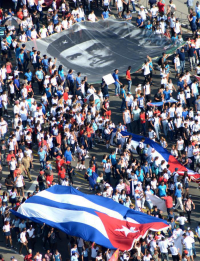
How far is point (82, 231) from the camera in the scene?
96.2ft

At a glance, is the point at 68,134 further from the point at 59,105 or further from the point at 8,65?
the point at 8,65

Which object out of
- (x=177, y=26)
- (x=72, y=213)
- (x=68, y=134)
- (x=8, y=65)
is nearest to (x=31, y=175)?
(x=68, y=134)

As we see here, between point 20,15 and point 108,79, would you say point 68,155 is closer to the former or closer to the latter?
point 108,79

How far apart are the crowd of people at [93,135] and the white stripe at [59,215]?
443 mm

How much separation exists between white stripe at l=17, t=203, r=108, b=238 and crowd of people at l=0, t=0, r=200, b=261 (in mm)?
443

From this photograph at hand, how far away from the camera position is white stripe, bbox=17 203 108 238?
29781mm

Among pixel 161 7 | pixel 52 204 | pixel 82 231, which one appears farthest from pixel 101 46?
pixel 82 231

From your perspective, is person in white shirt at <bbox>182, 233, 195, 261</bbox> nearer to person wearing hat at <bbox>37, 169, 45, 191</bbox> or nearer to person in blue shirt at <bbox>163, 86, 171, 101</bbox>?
person wearing hat at <bbox>37, 169, 45, 191</bbox>

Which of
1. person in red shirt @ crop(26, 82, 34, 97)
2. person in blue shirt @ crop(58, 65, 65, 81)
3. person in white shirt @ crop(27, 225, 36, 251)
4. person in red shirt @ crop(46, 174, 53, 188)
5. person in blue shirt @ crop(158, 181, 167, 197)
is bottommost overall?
person in white shirt @ crop(27, 225, 36, 251)

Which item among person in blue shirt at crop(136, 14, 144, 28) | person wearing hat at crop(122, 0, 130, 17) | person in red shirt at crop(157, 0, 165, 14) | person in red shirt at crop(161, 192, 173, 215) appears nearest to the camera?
person in red shirt at crop(161, 192, 173, 215)

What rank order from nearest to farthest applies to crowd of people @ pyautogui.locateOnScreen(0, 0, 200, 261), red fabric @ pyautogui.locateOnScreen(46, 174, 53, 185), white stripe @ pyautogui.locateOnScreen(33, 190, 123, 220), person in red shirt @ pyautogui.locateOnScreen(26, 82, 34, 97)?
crowd of people @ pyautogui.locateOnScreen(0, 0, 200, 261), white stripe @ pyautogui.locateOnScreen(33, 190, 123, 220), red fabric @ pyautogui.locateOnScreen(46, 174, 53, 185), person in red shirt @ pyautogui.locateOnScreen(26, 82, 34, 97)

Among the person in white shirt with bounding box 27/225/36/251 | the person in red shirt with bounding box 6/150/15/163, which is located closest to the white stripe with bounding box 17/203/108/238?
the person in white shirt with bounding box 27/225/36/251

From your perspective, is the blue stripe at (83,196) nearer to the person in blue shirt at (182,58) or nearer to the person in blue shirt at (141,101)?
the person in blue shirt at (141,101)

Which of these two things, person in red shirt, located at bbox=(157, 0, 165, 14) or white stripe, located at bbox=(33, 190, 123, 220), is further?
person in red shirt, located at bbox=(157, 0, 165, 14)
